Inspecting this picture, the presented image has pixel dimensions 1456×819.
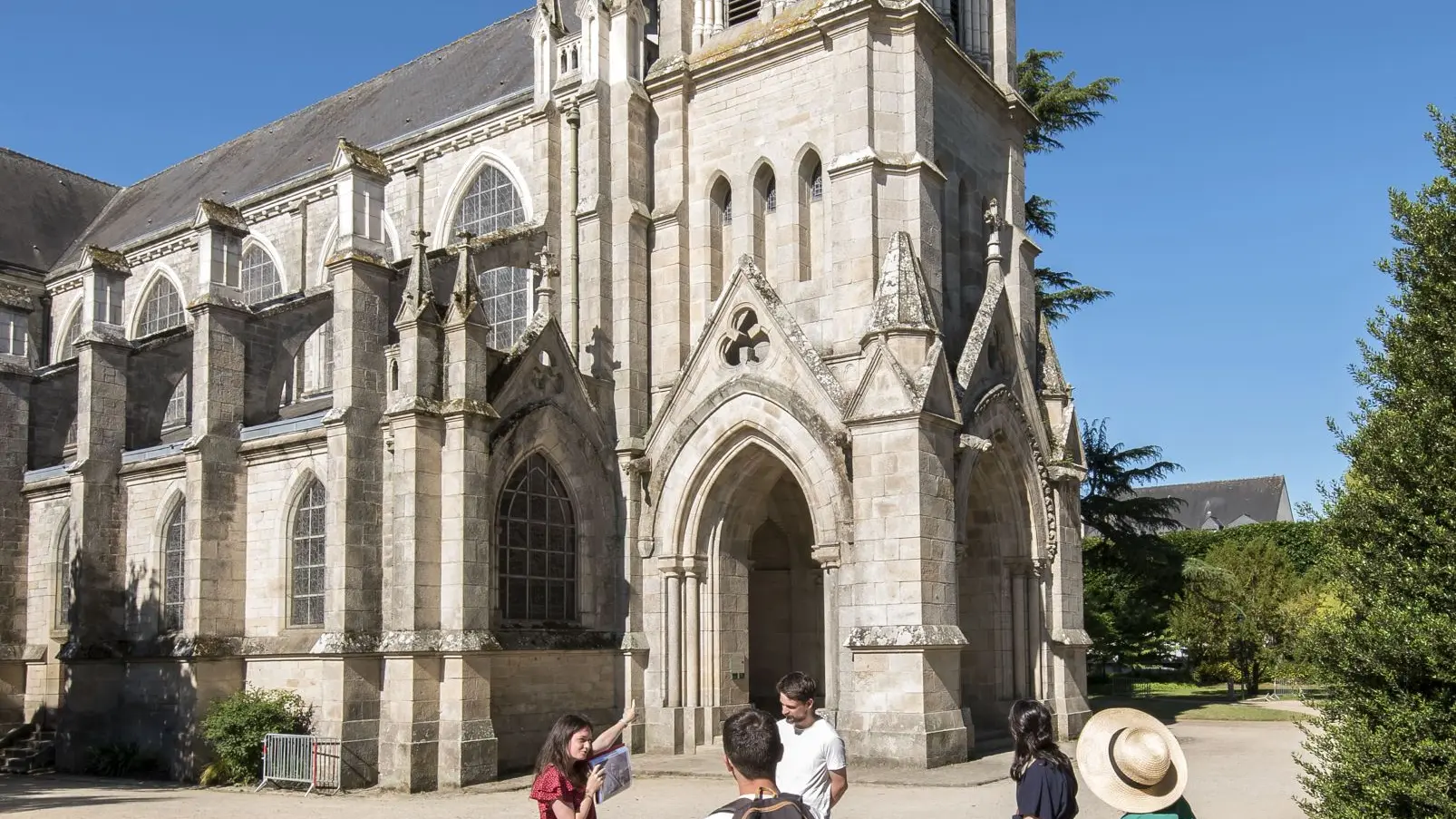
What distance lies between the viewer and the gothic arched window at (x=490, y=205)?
23.3 metres

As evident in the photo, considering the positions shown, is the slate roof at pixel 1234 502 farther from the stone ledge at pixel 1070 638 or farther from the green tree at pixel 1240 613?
the stone ledge at pixel 1070 638

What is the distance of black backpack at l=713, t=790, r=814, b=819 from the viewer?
412 centimetres

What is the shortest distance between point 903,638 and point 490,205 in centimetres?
1200

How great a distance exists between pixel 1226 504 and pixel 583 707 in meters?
69.2

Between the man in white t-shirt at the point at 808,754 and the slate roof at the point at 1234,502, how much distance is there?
75.2 meters

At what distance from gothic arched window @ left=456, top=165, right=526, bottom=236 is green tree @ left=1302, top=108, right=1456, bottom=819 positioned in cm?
1713

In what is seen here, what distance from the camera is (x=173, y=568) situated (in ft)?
73.0

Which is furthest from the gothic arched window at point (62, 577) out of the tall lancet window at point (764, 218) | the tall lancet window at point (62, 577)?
the tall lancet window at point (764, 218)

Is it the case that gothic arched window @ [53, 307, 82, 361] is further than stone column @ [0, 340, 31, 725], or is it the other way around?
gothic arched window @ [53, 307, 82, 361]

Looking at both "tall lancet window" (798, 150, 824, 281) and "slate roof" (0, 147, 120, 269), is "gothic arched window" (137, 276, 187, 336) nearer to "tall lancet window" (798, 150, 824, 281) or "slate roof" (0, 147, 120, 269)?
"slate roof" (0, 147, 120, 269)

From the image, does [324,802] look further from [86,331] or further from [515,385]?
[86,331]

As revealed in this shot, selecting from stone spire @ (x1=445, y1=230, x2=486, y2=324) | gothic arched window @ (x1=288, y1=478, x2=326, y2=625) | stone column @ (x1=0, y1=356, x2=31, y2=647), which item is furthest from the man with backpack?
stone column @ (x1=0, y1=356, x2=31, y2=647)

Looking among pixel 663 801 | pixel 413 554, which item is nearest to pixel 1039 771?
pixel 663 801

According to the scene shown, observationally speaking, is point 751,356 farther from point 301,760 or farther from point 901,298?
point 301,760
